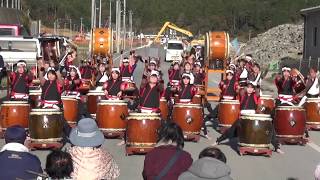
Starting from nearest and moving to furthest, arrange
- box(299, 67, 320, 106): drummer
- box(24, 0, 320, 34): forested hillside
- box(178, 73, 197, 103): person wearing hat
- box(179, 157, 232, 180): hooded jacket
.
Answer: box(179, 157, 232, 180): hooded jacket
box(178, 73, 197, 103): person wearing hat
box(299, 67, 320, 106): drummer
box(24, 0, 320, 34): forested hillside

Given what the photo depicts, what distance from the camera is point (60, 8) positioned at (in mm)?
163375

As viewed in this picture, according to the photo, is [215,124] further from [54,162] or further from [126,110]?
[54,162]

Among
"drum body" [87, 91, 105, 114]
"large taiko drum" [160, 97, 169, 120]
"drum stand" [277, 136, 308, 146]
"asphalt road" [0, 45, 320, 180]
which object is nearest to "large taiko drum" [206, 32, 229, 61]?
"drum body" [87, 91, 105, 114]

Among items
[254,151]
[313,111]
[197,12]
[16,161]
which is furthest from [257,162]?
A: [197,12]

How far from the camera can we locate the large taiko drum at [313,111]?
16.1 meters

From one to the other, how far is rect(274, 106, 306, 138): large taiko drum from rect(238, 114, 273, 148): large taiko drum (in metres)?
1.32

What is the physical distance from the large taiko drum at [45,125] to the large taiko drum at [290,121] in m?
4.60

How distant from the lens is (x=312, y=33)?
144ft

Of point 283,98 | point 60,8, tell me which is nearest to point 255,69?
point 283,98

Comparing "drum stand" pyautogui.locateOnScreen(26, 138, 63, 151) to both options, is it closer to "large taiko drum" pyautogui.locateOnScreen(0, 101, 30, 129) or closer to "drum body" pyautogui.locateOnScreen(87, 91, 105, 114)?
"large taiko drum" pyautogui.locateOnScreen(0, 101, 30, 129)

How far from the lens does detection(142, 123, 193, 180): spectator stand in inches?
246

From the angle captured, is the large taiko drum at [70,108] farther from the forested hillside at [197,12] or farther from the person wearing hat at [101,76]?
the forested hillside at [197,12]

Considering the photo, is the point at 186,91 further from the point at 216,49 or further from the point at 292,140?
the point at 216,49

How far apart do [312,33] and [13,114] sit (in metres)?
33.8
